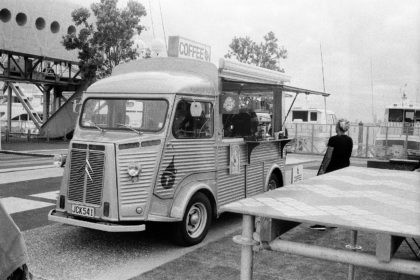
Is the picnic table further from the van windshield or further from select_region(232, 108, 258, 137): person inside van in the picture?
select_region(232, 108, 258, 137): person inside van

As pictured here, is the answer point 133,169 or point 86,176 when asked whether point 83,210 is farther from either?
point 133,169

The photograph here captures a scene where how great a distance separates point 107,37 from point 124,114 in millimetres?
21002

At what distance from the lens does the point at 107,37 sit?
2641 centimetres

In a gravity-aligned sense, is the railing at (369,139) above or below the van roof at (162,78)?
below

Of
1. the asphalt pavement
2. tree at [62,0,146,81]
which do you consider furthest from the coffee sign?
tree at [62,0,146,81]

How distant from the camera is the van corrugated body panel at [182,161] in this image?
20.3 feet

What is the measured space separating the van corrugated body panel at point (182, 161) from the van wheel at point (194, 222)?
38 cm

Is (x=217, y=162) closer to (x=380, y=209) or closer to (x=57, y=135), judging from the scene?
(x=380, y=209)

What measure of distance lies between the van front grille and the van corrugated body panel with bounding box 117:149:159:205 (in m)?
0.26

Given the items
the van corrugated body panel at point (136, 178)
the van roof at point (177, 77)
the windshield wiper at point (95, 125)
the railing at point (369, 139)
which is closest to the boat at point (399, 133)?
the railing at point (369, 139)

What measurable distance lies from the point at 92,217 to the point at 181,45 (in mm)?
3160

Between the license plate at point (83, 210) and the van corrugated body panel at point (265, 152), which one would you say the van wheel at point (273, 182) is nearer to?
the van corrugated body panel at point (265, 152)

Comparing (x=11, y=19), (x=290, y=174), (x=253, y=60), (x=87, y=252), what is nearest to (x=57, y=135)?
(x=11, y=19)

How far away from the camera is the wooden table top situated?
2.64 m
